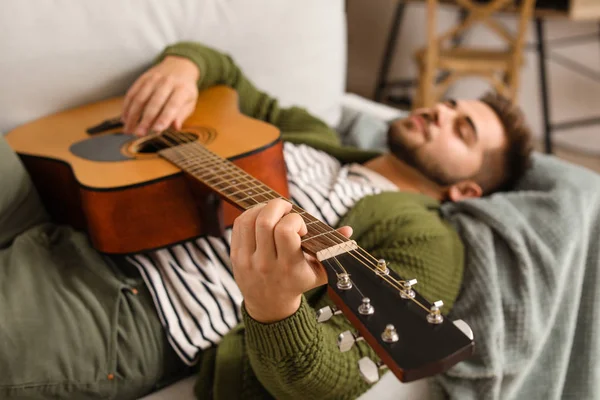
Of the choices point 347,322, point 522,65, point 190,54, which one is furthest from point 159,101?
point 522,65

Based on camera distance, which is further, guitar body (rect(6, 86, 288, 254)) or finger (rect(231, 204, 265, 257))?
guitar body (rect(6, 86, 288, 254))

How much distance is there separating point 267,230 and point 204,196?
0.96 ft

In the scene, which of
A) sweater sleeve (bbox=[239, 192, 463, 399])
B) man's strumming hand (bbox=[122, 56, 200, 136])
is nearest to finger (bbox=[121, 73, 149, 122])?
man's strumming hand (bbox=[122, 56, 200, 136])

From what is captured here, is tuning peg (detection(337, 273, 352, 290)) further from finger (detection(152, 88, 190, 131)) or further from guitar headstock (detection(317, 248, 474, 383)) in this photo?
finger (detection(152, 88, 190, 131))

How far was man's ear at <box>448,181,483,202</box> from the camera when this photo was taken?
3.58 feet

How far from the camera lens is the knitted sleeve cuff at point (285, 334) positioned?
0.53 metres

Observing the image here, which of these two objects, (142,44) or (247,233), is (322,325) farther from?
(142,44)

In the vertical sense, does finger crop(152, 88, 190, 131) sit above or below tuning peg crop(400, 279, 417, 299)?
above

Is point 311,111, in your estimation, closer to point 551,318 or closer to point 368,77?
point 551,318

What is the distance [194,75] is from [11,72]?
1.08 feet

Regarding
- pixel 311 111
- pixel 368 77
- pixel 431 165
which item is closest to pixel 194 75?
pixel 311 111

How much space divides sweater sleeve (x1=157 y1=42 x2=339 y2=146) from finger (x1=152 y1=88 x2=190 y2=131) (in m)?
0.13

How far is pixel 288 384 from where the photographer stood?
1.94 feet

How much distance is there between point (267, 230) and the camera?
445 millimetres
